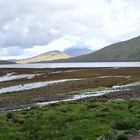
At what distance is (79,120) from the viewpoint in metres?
29.2

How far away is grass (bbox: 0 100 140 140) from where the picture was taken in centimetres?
2495

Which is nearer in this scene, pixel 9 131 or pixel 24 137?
pixel 24 137

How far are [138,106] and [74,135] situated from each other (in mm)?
12640

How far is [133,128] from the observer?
88.3 feet

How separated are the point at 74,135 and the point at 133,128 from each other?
15.2ft

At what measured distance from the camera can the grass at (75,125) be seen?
25.0 m

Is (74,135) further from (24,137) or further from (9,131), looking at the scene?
(9,131)

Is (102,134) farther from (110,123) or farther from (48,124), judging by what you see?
(48,124)

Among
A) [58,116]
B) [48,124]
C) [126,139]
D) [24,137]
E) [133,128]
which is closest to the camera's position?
[126,139]

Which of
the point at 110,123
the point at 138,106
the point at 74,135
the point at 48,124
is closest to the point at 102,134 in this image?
the point at 74,135

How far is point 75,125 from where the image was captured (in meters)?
27.4

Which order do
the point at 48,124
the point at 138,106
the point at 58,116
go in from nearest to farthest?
the point at 48,124, the point at 58,116, the point at 138,106

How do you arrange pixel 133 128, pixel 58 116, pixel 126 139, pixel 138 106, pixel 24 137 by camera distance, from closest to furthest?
pixel 126 139, pixel 24 137, pixel 133 128, pixel 58 116, pixel 138 106

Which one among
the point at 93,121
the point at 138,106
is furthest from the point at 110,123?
the point at 138,106
